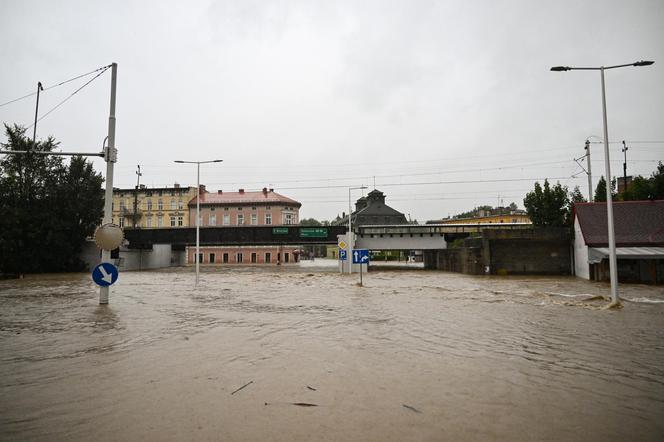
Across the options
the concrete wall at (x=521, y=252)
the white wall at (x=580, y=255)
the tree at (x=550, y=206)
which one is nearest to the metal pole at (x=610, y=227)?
the white wall at (x=580, y=255)

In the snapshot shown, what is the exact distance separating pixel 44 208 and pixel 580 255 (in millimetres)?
59310

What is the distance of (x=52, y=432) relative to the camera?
165 inches

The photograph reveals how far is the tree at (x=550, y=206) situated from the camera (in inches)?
1939

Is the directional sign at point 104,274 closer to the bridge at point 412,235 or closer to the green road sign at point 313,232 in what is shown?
the bridge at point 412,235

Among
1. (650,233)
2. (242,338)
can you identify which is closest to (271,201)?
(650,233)

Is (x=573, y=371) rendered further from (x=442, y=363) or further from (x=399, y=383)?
(x=399, y=383)

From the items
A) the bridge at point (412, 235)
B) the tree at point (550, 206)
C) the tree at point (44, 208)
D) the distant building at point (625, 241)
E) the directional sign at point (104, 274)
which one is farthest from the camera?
the bridge at point (412, 235)

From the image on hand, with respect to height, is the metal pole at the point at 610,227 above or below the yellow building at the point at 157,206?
below

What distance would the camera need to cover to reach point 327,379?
6.14 metres

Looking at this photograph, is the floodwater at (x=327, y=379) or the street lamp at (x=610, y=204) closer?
the floodwater at (x=327, y=379)

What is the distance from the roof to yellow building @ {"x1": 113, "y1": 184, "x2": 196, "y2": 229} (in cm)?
6855

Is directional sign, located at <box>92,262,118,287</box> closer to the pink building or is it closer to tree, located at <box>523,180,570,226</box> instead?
tree, located at <box>523,180,570,226</box>

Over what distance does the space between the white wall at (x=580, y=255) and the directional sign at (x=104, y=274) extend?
123 feet

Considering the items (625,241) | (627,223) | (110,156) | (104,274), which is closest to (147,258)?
(110,156)
